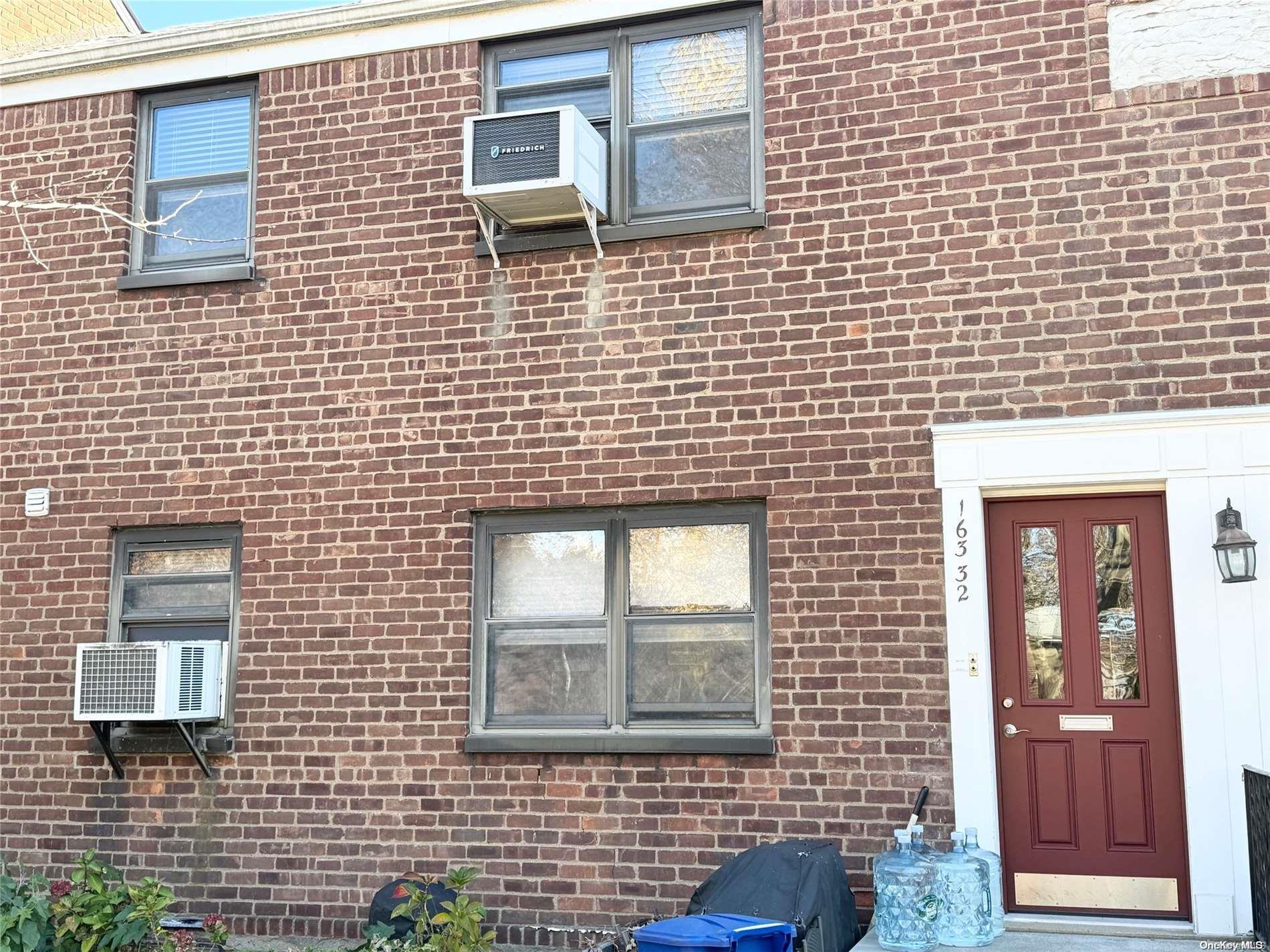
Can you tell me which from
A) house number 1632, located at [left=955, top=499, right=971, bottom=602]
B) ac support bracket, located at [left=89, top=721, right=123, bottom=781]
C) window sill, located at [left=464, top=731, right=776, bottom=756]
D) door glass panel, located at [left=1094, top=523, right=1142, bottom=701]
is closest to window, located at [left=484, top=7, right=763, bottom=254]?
house number 1632, located at [left=955, top=499, right=971, bottom=602]

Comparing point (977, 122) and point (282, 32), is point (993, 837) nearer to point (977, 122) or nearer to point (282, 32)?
point (977, 122)

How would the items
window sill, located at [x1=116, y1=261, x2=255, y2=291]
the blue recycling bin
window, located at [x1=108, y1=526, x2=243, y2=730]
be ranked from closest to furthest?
the blue recycling bin
window, located at [x1=108, y1=526, x2=243, y2=730]
window sill, located at [x1=116, y1=261, x2=255, y2=291]

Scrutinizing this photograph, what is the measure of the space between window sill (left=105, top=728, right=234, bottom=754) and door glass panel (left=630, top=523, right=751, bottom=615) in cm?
278

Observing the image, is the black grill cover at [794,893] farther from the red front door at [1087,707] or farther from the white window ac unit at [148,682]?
the white window ac unit at [148,682]

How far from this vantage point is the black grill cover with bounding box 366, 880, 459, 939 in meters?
7.17

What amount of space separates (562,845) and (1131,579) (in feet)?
11.6

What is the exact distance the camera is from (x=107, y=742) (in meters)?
8.50

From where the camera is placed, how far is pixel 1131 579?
7211 mm

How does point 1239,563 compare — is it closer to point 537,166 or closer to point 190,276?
point 537,166

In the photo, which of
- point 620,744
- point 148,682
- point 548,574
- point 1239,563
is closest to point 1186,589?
point 1239,563

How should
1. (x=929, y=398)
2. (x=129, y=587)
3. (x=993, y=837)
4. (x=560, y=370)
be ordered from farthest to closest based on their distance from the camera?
1. (x=129, y=587)
2. (x=560, y=370)
3. (x=929, y=398)
4. (x=993, y=837)

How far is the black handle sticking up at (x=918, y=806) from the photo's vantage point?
22.4ft

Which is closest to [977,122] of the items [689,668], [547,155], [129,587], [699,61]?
[699,61]

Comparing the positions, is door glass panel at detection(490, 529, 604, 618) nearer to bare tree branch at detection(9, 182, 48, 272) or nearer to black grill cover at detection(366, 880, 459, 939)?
black grill cover at detection(366, 880, 459, 939)
